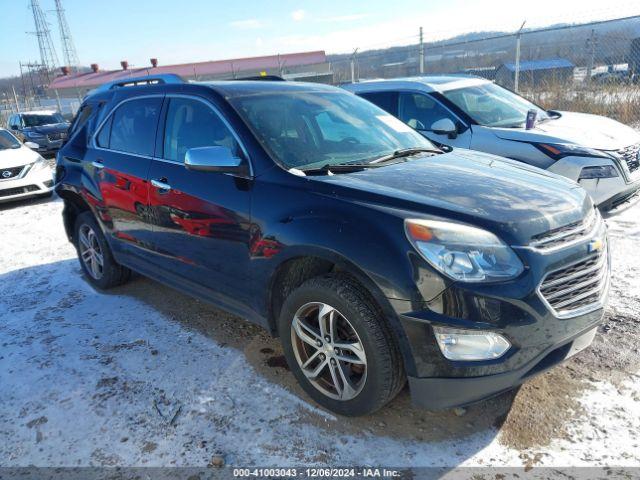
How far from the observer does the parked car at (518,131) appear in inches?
201

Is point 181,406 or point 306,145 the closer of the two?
point 181,406

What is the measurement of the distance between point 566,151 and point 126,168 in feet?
14.3

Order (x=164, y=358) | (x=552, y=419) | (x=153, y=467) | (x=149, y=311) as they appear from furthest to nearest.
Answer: (x=149, y=311) < (x=164, y=358) < (x=552, y=419) < (x=153, y=467)

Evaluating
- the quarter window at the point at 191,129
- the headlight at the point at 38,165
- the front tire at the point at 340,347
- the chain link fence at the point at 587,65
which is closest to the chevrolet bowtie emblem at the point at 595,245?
the front tire at the point at 340,347

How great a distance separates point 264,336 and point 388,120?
1.92m

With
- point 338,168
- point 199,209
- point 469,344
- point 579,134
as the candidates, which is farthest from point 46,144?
point 469,344

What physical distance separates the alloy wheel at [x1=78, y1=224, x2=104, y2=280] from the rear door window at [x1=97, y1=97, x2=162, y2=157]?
0.94 metres

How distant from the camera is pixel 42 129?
15.3 m

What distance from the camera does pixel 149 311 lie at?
4254 millimetres

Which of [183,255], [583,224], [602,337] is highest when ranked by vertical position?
[583,224]

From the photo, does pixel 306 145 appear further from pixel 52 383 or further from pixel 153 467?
pixel 52 383

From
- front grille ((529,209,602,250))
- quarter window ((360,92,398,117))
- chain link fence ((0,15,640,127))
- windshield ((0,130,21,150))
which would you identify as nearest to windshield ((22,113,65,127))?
windshield ((0,130,21,150))

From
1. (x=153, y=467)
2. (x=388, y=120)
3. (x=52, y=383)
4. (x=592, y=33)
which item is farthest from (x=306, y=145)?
(x=592, y=33)

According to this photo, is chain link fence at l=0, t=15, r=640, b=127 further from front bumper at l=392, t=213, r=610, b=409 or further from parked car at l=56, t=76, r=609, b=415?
front bumper at l=392, t=213, r=610, b=409
